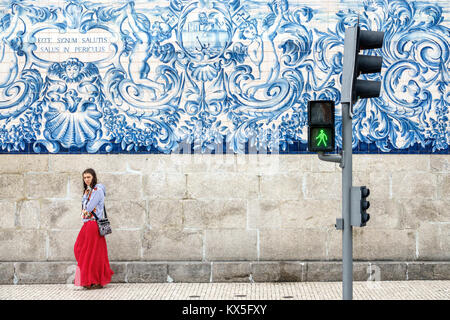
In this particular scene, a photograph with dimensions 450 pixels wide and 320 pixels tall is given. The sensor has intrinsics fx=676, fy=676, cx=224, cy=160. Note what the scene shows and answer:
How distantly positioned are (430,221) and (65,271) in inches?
204

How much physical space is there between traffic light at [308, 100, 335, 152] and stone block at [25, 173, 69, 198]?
4.26m

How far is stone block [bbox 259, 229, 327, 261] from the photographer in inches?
375

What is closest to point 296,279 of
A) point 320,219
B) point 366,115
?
point 320,219

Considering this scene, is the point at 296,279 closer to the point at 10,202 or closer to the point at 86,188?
the point at 86,188

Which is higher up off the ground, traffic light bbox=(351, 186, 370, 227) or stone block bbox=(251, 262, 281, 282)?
traffic light bbox=(351, 186, 370, 227)

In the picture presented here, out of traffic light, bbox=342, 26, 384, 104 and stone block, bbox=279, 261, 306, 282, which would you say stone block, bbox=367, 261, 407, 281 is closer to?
stone block, bbox=279, 261, 306, 282

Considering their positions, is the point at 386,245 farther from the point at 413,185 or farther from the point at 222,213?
the point at 222,213

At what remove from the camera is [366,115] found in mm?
9539

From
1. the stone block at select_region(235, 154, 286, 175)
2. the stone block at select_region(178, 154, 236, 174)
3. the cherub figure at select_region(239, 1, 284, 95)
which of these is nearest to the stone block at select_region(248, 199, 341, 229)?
the stone block at select_region(235, 154, 286, 175)

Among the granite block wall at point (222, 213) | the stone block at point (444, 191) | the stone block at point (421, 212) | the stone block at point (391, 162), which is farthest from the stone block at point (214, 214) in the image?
the stone block at point (444, 191)

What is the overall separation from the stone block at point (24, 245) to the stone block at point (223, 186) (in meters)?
2.25

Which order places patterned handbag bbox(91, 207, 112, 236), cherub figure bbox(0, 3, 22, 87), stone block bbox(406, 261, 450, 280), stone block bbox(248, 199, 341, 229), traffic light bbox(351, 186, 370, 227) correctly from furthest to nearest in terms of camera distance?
cherub figure bbox(0, 3, 22, 87) < stone block bbox(248, 199, 341, 229) < stone block bbox(406, 261, 450, 280) < patterned handbag bbox(91, 207, 112, 236) < traffic light bbox(351, 186, 370, 227)

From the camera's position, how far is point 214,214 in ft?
31.5

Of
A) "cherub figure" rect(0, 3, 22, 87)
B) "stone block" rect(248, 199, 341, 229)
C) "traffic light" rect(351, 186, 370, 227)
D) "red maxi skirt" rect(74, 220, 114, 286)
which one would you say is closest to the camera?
"traffic light" rect(351, 186, 370, 227)
